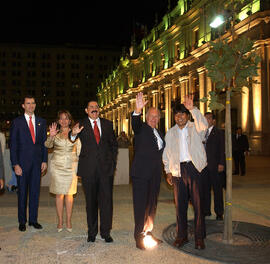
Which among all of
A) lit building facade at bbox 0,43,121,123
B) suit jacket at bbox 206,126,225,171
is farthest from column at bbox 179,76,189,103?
lit building facade at bbox 0,43,121,123

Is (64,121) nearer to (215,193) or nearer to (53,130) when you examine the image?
(53,130)

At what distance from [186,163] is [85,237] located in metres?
1.97

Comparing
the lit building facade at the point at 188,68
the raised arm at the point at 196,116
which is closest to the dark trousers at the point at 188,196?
the raised arm at the point at 196,116

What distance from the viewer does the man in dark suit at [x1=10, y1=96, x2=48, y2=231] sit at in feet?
19.2

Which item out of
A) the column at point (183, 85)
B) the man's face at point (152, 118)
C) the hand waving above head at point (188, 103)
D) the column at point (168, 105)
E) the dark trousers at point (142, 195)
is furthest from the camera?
the column at point (168, 105)

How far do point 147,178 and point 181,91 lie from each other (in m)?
36.4

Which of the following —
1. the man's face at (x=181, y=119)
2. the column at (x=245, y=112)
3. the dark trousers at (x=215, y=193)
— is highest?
the column at (x=245, y=112)

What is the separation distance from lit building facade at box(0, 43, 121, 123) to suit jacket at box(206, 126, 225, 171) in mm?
101116

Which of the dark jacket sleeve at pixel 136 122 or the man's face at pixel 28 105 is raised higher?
the man's face at pixel 28 105

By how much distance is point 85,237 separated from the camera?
536cm

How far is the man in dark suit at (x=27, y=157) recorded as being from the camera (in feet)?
19.2

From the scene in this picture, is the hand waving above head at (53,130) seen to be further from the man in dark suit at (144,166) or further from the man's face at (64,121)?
the man in dark suit at (144,166)

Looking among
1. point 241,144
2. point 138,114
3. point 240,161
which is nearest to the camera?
point 138,114

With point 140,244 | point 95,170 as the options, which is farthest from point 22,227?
point 140,244
